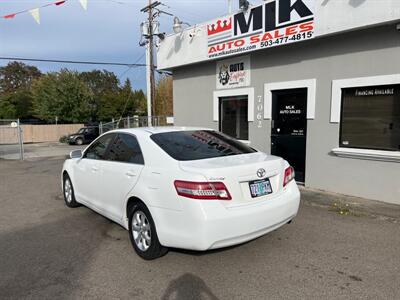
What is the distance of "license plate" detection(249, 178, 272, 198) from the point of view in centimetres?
325

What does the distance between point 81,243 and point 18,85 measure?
7566 cm

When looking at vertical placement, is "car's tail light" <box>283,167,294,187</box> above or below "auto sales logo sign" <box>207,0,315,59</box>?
below

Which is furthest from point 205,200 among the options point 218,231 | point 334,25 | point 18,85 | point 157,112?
point 18,85

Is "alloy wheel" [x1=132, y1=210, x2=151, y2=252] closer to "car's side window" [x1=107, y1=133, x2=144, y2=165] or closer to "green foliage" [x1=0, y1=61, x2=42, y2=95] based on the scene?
"car's side window" [x1=107, y1=133, x2=144, y2=165]

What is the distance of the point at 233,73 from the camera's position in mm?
8180

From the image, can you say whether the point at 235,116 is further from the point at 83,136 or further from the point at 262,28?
the point at 83,136

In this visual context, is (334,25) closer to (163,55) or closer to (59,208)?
(163,55)

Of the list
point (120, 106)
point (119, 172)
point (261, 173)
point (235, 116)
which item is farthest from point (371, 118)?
point (120, 106)

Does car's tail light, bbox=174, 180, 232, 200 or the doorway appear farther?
the doorway

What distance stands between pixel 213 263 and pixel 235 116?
5.60 m

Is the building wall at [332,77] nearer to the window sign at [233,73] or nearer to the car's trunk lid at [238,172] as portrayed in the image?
the window sign at [233,73]

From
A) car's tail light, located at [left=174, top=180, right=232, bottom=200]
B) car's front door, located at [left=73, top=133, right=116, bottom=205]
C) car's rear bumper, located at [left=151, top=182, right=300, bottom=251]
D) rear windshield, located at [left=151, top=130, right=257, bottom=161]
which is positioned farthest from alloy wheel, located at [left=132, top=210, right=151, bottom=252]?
car's front door, located at [left=73, top=133, right=116, bottom=205]

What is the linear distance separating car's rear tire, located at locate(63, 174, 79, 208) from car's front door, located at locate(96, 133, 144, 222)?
1.50m

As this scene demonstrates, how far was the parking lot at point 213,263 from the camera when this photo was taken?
2936mm
